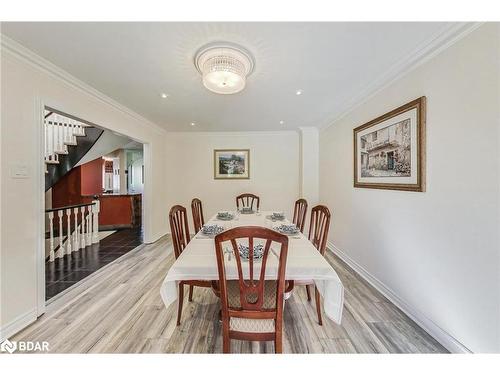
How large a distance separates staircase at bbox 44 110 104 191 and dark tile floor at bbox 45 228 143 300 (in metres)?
1.57

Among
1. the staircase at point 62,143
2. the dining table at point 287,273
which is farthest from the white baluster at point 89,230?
the dining table at point 287,273

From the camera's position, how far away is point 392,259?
2064mm

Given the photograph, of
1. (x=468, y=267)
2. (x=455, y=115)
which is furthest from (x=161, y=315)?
(x=455, y=115)

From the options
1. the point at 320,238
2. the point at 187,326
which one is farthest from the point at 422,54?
the point at 187,326

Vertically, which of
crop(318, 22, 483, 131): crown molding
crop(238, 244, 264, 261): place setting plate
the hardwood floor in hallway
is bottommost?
the hardwood floor in hallway

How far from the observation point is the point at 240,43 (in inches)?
61.0

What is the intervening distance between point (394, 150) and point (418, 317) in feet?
5.07

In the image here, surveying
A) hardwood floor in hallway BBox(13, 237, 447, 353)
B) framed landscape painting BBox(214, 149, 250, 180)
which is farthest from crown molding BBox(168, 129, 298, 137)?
hardwood floor in hallway BBox(13, 237, 447, 353)

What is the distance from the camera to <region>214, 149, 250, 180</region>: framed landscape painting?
4.49m

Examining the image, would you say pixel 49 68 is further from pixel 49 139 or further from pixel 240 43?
pixel 49 139

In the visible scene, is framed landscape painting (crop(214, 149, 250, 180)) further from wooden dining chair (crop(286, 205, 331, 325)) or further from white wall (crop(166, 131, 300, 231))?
wooden dining chair (crop(286, 205, 331, 325))
